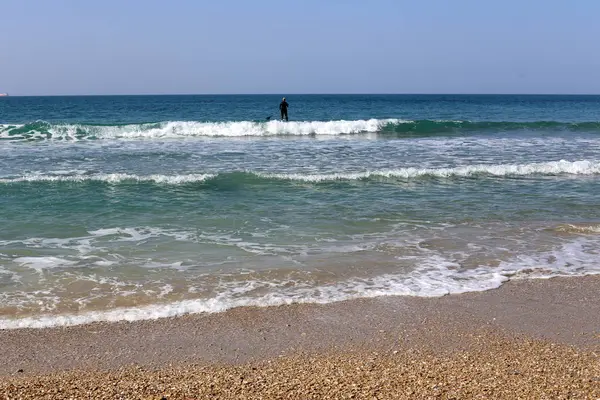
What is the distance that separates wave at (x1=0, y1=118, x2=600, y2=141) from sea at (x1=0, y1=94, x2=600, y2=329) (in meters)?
6.57

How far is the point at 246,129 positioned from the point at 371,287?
23.6 meters

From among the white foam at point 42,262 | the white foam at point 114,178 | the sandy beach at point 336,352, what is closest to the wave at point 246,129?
the white foam at point 114,178

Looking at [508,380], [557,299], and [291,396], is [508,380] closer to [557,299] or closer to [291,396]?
[291,396]

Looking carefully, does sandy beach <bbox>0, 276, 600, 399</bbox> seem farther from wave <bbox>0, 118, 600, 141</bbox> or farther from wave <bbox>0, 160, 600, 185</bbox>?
wave <bbox>0, 118, 600, 141</bbox>

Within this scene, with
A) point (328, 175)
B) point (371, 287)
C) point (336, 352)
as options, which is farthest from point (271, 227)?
point (328, 175)

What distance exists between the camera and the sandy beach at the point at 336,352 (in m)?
4.44

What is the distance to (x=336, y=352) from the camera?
526 cm

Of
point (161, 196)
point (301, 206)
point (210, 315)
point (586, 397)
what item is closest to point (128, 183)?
point (161, 196)

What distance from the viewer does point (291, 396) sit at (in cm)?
428

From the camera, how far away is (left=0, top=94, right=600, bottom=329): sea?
689 cm

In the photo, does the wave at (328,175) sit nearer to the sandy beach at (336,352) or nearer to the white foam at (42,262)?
the white foam at (42,262)

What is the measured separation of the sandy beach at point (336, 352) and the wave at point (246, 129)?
22278 millimetres

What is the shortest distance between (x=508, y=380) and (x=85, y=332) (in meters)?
3.88

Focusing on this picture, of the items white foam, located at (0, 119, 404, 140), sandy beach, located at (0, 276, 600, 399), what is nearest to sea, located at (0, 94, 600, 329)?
sandy beach, located at (0, 276, 600, 399)
